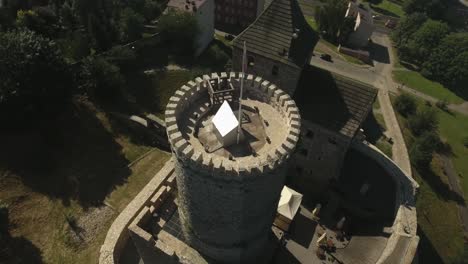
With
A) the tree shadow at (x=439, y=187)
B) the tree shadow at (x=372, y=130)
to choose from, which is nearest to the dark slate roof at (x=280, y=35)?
the tree shadow at (x=372, y=130)

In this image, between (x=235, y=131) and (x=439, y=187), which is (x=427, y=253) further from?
(x=235, y=131)

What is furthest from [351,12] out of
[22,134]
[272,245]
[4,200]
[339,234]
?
[4,200]

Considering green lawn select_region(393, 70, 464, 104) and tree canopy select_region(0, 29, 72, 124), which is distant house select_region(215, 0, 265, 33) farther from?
tree canopy select_region(0, 29, 72, 124)

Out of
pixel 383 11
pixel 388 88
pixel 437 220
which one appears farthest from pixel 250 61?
pixel 383 11

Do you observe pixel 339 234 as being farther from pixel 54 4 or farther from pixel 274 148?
pixel 54 4

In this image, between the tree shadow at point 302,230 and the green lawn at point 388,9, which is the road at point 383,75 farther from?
the tree shadow at point 302,230
